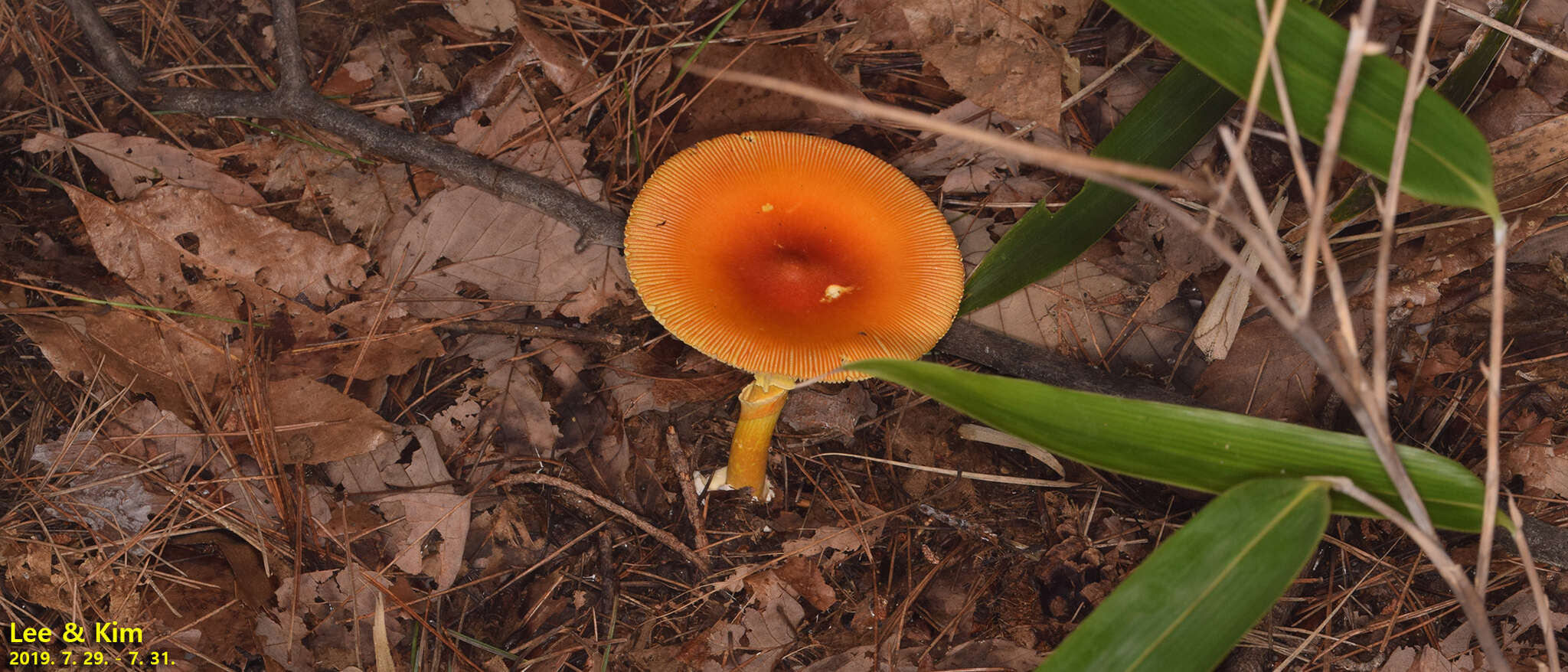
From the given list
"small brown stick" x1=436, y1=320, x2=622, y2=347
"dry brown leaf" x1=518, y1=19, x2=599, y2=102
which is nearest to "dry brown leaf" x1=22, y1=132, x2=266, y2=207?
"small brown stick" x1=436, y1=320, x2=622, y2=347

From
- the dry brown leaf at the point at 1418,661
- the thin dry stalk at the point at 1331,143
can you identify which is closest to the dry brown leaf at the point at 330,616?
the thin dry stalk at the point at 1331,143

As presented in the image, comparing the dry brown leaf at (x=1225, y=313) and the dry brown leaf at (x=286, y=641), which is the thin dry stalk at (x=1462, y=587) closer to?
the dry brown leaf at (x=1225, y=313)

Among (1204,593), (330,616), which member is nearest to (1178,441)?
(1204,593)

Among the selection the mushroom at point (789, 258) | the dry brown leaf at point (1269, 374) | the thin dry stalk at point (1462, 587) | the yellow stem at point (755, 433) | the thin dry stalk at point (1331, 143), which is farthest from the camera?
the dry brown leaf at point (1269, 374)

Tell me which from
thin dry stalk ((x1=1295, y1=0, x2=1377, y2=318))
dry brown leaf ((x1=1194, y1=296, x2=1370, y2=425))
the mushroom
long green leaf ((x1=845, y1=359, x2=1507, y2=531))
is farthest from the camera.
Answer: dry brown leaf ((x1=1194, y1=296, x2=1370, y2=425))

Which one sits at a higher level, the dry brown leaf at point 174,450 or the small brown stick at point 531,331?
the small brown stick at point 531,331

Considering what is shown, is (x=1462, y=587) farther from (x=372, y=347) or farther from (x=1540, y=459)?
(x=372, y=347)

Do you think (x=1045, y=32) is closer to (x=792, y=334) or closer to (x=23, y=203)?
(x=792, y=334)

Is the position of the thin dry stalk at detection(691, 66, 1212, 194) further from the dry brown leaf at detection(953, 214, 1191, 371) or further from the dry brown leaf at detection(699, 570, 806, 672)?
the dry brown leaf at detection(699, 570, 806, 672)
